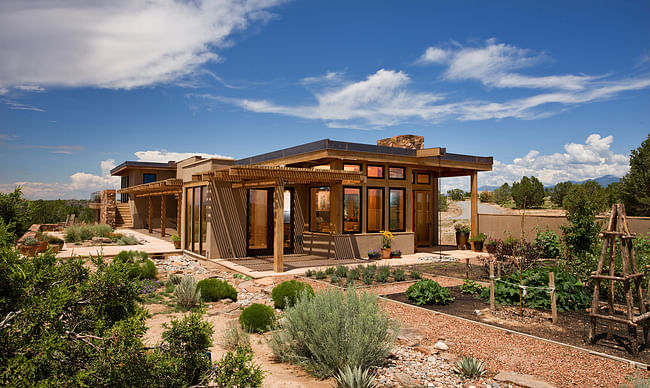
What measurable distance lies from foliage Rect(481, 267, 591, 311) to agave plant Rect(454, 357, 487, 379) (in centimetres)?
272

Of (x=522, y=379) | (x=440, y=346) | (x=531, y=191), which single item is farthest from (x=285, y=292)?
(x=531, y=191)

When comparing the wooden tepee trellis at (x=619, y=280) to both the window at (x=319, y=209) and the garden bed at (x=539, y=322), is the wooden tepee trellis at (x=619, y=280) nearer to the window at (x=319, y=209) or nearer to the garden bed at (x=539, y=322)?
the garden bed at (x=539, y=322)

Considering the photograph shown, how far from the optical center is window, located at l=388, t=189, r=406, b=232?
14008 millimetres

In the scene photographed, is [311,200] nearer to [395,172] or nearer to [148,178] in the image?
[395,172]

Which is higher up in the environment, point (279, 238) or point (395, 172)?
point (395, 172)

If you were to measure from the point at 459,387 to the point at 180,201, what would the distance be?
13882 mm

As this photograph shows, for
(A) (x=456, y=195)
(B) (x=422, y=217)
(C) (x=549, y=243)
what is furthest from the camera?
(A) (x=456, y=195)

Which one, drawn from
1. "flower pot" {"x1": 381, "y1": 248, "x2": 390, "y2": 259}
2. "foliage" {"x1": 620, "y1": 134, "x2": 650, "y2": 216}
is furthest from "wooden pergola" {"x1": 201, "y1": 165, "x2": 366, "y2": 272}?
"foliage" {"x1": 620, "y1": 134, "x2": 650, "y2": 216}

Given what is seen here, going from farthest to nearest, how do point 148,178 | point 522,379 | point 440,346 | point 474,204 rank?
point 148,178 < point 474,204 < point 440,346 < point 522,379

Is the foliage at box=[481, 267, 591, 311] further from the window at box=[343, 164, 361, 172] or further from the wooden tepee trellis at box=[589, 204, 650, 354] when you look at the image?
the window at box=[343, 164, 361, 172]

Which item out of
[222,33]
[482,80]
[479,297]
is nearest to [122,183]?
[222,33]

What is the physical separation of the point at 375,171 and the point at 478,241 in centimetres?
557

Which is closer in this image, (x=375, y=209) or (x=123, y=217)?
(x=375, y=209)

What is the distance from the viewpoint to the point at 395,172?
14125mm
